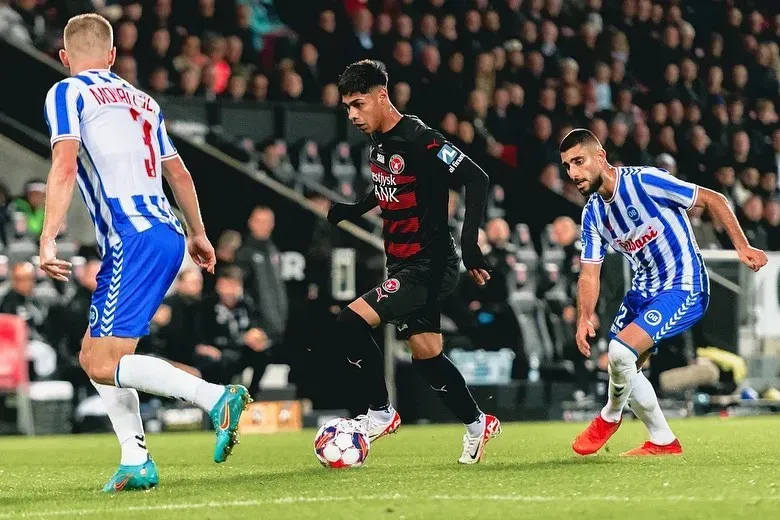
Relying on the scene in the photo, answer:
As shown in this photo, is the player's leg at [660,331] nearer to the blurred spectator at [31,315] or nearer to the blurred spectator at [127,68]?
the blurred spectator at [31,315]

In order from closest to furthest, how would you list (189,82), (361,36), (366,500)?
(366,500) → (189,82) → (361,36)

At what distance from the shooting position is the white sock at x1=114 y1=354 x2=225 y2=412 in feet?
18.9

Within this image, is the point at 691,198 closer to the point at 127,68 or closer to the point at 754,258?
the point at 754,258

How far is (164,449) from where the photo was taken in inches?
379

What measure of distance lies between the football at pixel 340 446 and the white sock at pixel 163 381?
1.36 metres

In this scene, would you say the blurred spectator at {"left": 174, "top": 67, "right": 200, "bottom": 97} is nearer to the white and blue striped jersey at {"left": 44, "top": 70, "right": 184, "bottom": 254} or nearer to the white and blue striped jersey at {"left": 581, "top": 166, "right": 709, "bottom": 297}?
the white and blue striped jersey at {"left": 581, "top": 166, "right": 709, "bottom": 297}

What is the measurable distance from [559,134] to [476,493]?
536 inches

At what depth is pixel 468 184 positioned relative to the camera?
7027 millimetres

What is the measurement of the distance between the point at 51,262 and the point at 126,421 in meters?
0.84

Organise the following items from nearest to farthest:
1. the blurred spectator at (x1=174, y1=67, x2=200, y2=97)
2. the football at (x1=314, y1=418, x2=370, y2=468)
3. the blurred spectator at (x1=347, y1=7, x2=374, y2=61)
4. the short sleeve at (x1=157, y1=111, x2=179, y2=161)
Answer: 1. the short sleeve at (x1=157, y1=111, x2=179, y2=161)
2. the football at (x1=314, y1=418, x2=370, y2=468)
3. the blurred spectator at (x1=174, y1=67, x2=200, y2=97)
4. the blurred spectator at (x1=347, y1=7, x2=374, y2=61)

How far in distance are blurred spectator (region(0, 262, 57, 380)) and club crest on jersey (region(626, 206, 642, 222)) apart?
6.44 m

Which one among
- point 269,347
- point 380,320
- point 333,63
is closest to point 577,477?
point 380,320

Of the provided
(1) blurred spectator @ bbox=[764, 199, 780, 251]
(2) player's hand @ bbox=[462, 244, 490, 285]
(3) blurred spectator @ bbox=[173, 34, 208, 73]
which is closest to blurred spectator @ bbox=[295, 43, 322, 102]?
(3) blurred spectator @ bbox=[173, 34, 208, 73]

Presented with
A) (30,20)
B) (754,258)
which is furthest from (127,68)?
(754,258)
